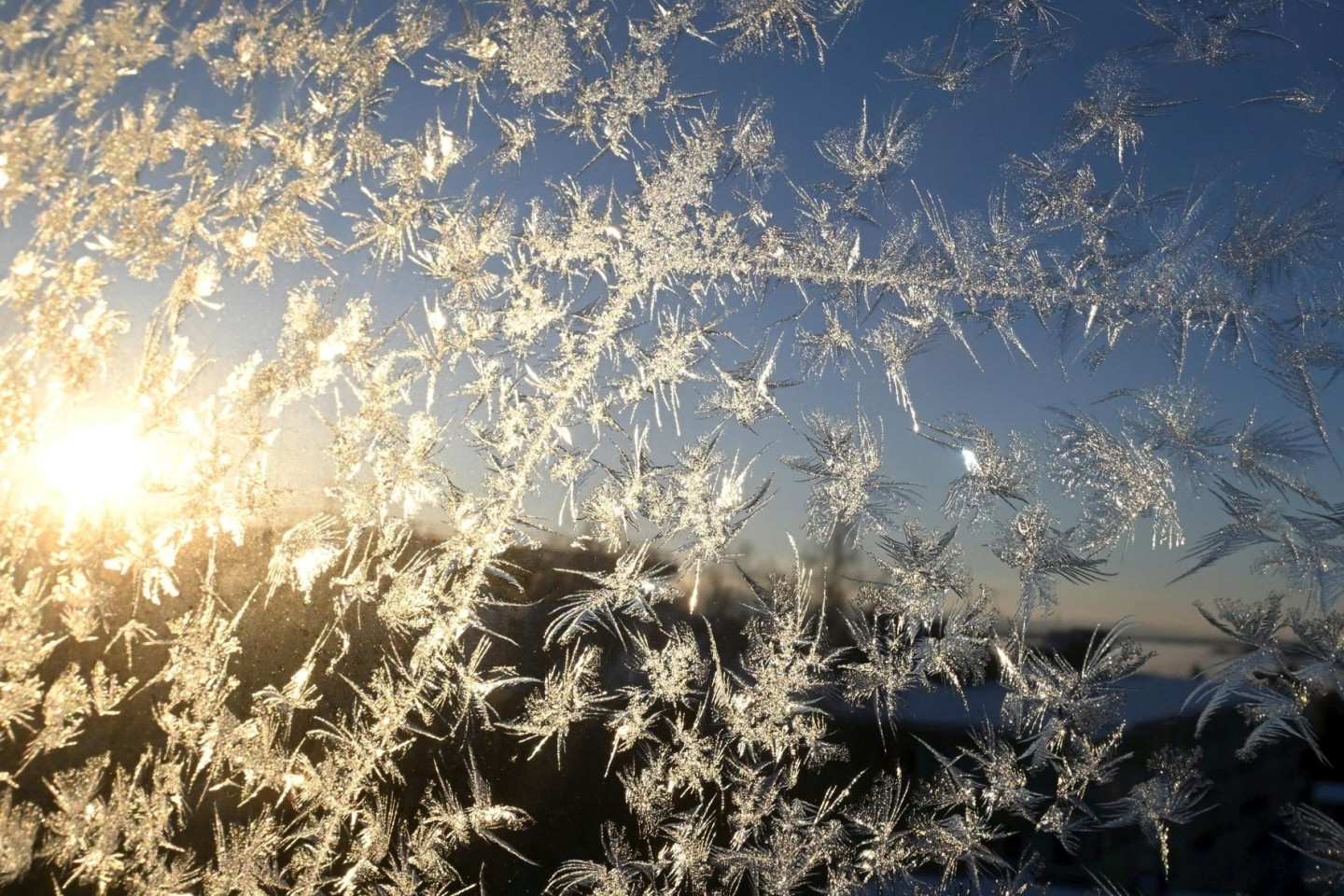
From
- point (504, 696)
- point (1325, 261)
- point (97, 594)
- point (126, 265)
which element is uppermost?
point (126, 265)

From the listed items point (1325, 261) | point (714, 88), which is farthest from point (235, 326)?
point (1325, 261)

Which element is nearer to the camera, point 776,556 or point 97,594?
point 776,556

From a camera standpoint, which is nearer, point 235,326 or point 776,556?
point 776,556

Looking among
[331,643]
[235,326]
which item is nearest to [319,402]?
[235,326]

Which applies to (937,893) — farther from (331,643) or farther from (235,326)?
(235,326)

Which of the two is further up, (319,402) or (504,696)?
(319,402)

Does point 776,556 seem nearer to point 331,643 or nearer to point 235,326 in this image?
point 331,643
